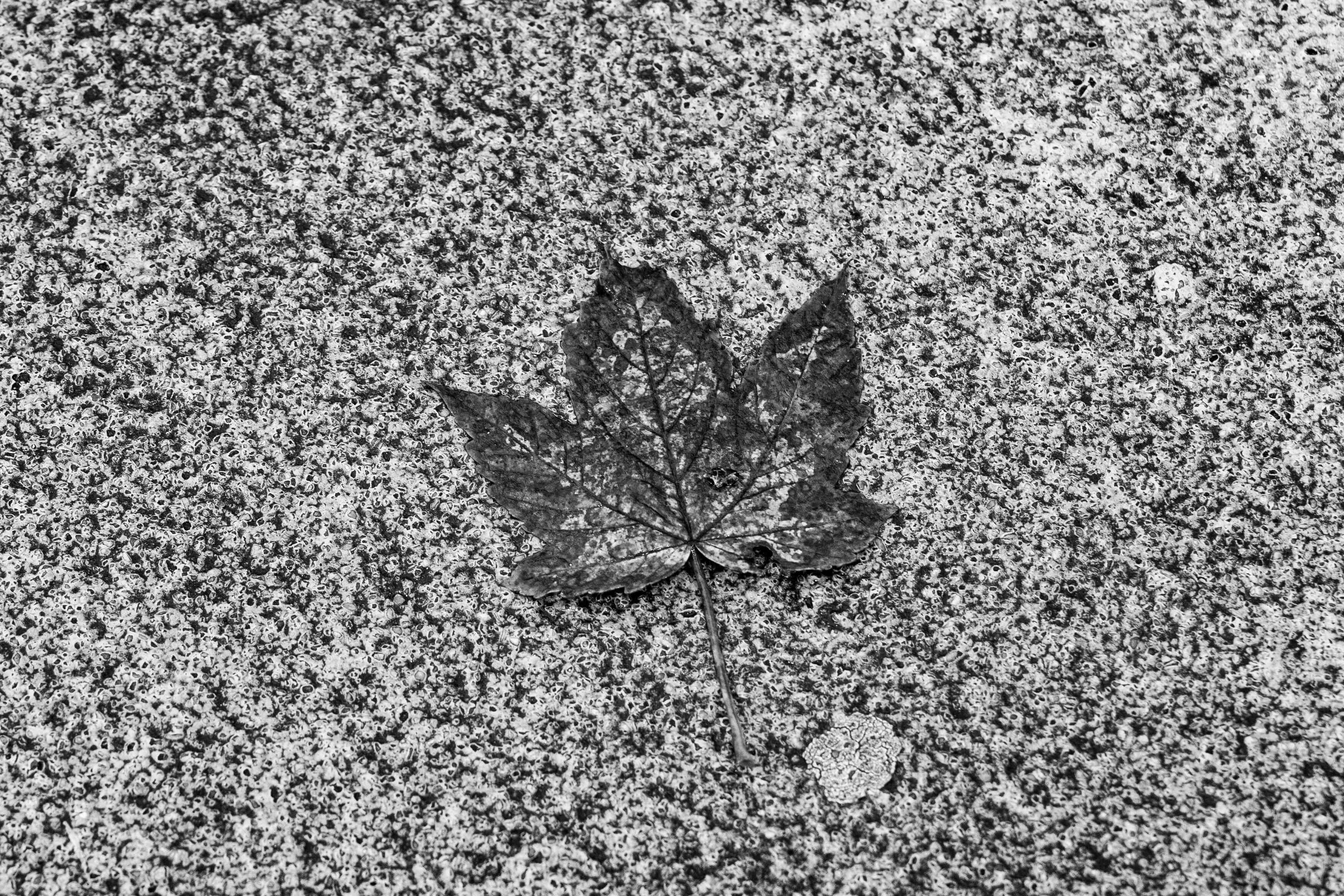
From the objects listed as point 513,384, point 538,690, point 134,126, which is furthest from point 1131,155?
point 134,126

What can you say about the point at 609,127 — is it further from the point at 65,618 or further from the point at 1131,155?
the point at 65,618

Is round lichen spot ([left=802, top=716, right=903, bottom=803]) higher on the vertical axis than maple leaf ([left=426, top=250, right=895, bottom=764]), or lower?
lower

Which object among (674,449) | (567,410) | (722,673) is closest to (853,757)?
(722,673)

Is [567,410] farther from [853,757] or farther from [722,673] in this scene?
[853,757]

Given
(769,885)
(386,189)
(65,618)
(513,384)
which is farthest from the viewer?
(386,189)

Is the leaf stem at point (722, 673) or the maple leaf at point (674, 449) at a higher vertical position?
the maple leaf at point (674, 449)
